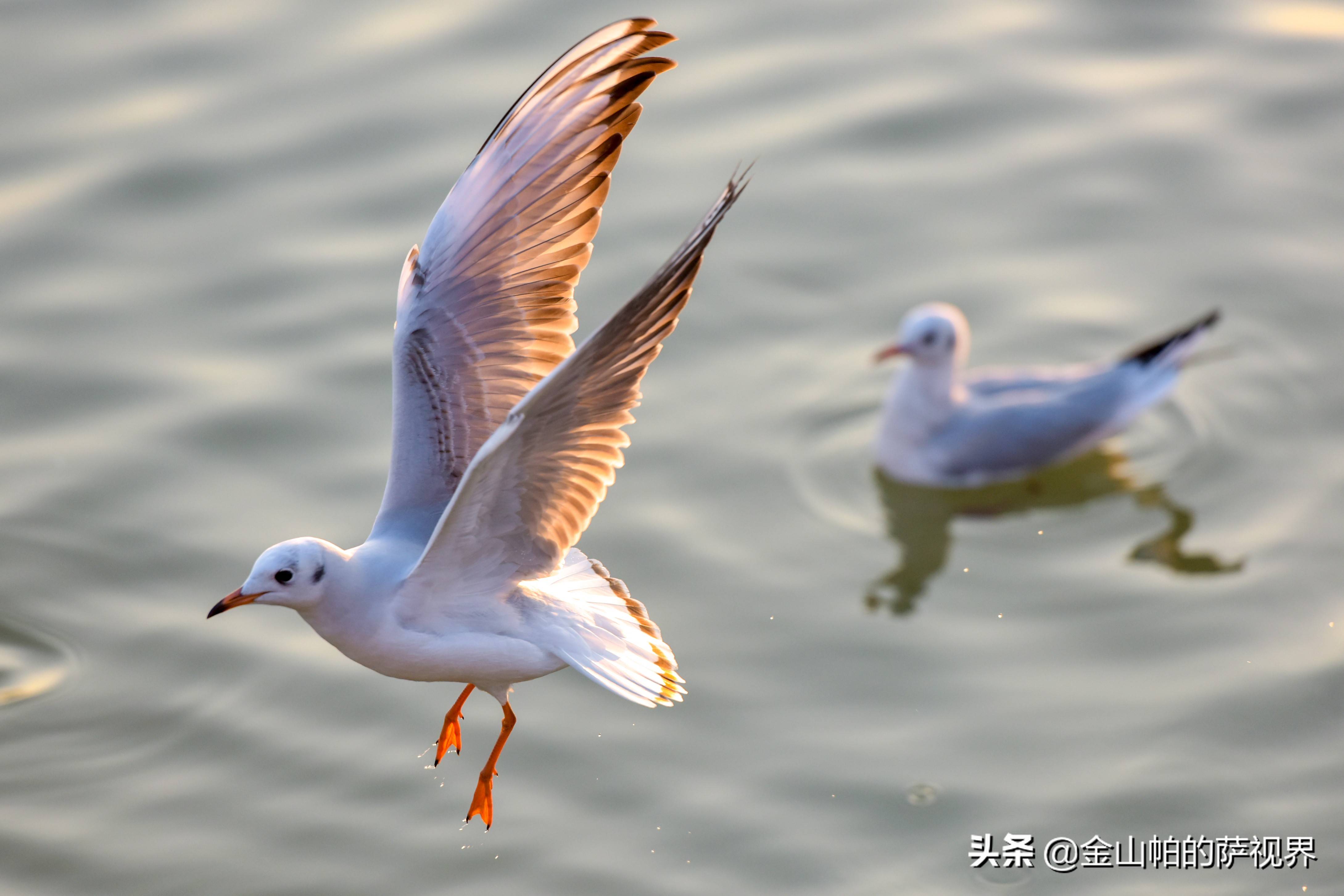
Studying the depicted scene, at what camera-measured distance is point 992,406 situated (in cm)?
898

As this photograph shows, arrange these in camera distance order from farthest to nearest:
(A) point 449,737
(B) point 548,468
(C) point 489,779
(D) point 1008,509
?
1. (D) point 1008,509
2. (A) point 449,737
3. (C) point 489,779
4. (B) point 548,468

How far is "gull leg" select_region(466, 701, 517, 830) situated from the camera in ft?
19.4

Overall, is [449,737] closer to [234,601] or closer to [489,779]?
[489,779]

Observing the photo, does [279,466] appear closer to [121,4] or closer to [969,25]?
[121,4]

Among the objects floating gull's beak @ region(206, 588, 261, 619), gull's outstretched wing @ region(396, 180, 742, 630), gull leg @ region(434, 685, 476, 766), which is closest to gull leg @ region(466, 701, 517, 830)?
gull leg @ region(434, 685, 476, 766)

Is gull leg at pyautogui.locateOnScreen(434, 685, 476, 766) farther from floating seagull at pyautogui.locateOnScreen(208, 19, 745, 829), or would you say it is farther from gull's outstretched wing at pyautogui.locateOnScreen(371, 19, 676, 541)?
gull's outstretched wing at pyautogui.locateOnScreen(371, 19, 676, 541)

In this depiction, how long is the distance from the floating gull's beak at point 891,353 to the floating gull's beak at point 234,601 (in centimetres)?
443

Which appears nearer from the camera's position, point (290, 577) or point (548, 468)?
point (290, 577)

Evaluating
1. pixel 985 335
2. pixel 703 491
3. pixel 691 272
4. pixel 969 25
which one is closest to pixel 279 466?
pixel 703 491

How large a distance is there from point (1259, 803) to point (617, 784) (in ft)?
8.63

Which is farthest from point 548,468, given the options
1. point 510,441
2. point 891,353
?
point 891,353

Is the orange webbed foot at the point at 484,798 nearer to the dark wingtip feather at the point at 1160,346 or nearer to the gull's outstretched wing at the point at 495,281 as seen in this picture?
the gull's outstretched wing at the point at 495,281

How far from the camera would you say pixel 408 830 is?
7.43 metres

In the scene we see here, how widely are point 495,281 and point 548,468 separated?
769mm
